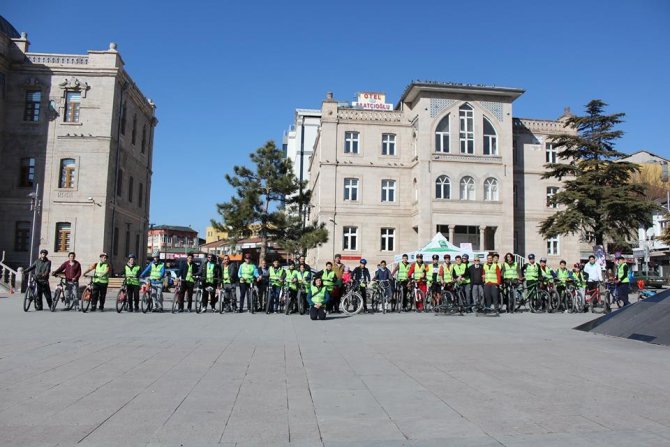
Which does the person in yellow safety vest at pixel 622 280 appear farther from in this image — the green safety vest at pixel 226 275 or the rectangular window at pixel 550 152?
the rectangular window at pixel 550 152

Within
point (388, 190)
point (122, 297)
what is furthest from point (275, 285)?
point (388, 190)

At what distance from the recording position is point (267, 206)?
33406mm

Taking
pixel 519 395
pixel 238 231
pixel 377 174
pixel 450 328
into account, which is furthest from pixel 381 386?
pixel 377 174

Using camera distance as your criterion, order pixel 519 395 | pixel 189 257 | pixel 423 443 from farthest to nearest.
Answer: pixel 189 257
pixel 519 395
pixel 423 443

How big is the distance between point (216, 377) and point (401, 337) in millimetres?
5160

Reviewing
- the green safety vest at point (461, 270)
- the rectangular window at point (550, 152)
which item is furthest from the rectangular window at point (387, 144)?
the green safety vest at point (461, 270)

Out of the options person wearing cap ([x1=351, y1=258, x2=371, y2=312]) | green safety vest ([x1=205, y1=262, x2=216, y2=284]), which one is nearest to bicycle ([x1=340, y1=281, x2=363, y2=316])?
person wearing cap ([x1=351, y1=258, x2=371, y2=312])

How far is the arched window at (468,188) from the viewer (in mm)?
41938

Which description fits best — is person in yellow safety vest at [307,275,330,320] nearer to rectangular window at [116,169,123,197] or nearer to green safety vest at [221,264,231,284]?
green safety vest at [221,264,231,284]

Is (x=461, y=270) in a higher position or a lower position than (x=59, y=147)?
lower

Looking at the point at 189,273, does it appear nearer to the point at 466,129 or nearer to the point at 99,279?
the point at 99,279

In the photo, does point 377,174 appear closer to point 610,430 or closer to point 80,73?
point 80,73

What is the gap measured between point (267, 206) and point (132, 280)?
1707 centimetres

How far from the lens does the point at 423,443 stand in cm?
401
